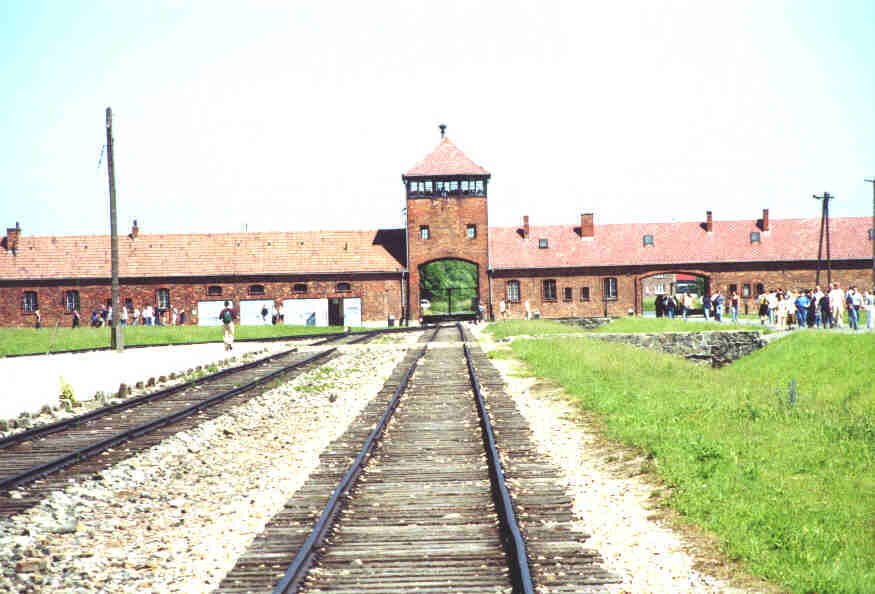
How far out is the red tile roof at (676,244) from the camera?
53188mm

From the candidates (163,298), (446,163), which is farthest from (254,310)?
(446,163)

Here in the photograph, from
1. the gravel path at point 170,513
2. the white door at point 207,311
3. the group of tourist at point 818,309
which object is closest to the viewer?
the gravel path at point 170,513

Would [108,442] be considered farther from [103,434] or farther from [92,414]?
[92,414]

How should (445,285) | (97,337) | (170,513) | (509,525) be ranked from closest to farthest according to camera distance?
1. (509,525)
2. (170,513)
3. (97,337)
4. (445,285)

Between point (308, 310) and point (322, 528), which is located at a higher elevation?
point (308, 310)

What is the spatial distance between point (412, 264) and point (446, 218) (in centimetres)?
361

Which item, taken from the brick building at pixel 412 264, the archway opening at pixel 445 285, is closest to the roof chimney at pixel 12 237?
the brick building at pixel 412 264

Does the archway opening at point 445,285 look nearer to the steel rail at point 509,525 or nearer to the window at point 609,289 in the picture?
the window at point 609,289

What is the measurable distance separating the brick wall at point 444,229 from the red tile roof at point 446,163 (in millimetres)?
1639

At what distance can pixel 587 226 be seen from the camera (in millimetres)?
55969

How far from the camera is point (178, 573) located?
5.70m

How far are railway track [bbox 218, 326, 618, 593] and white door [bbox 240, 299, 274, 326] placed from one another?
134 ft

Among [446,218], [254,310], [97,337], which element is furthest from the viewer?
[446,218]

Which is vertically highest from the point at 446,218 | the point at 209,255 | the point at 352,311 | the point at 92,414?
the point at 446,218
